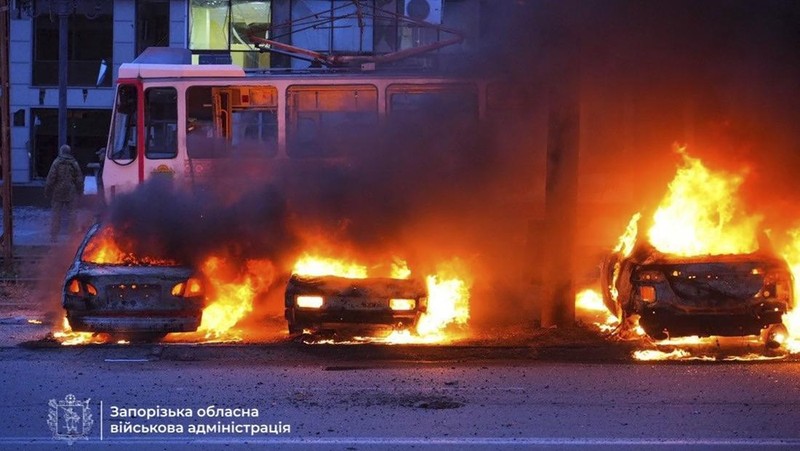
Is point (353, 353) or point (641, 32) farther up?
point (641, 32)

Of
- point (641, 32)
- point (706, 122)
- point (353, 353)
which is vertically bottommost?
point (353, 353)

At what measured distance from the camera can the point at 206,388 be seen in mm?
6691

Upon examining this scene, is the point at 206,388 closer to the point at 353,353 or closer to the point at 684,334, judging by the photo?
the point at 353,353

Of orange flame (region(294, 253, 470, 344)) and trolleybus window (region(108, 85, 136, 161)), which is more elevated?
trolleybus window (region(108, 85, 136, 161))

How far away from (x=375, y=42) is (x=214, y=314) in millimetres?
13336

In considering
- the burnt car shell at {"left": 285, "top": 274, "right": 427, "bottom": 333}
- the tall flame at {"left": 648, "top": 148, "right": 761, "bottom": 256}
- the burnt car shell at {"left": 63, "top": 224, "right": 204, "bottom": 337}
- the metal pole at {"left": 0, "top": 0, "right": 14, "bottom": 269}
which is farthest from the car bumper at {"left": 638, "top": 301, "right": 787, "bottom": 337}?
the metal pole at {"left": 0, "top": 0, "right": 14, "bottom": 269}

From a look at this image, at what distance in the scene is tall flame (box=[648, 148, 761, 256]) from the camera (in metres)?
8.82

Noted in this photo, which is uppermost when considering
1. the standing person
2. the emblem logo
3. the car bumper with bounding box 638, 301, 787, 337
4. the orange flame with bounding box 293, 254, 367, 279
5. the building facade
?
the building facade

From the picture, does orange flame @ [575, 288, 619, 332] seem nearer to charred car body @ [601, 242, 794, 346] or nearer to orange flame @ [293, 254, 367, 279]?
charred car body @ [601, 242, 794, 346]

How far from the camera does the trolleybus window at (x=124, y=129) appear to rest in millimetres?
12656

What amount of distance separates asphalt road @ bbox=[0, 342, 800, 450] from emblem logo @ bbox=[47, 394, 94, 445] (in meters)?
0.05

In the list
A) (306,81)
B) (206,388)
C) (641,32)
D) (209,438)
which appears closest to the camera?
(209,438)

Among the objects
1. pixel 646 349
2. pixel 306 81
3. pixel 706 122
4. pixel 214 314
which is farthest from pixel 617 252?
pixel 306 81

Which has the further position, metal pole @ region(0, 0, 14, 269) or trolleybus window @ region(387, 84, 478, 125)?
metal pole @ region(0, 0, 14, 269)
